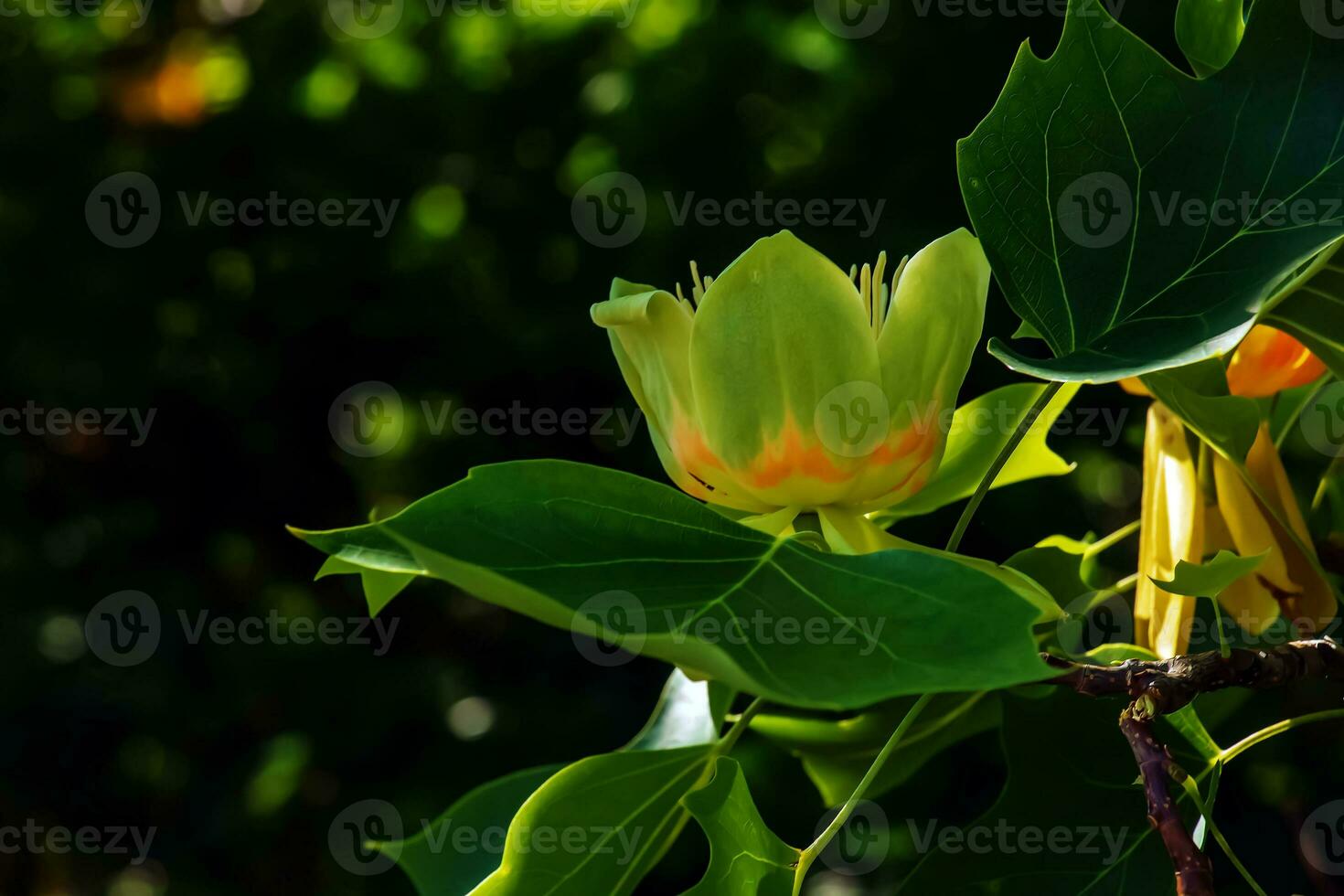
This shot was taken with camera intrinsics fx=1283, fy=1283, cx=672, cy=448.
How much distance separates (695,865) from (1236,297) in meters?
0.84

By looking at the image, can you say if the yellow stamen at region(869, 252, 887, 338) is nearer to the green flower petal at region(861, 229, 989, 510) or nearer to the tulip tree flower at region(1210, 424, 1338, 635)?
the green flower petal at region(861, 229, 989, 510)

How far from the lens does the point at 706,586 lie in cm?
31

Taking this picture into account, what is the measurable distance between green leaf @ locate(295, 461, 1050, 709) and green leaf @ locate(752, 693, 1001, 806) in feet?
0.81

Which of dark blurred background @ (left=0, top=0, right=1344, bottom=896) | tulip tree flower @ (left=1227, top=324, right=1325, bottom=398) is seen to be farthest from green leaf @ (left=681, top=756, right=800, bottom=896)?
dark blurred background @ (left=0, top=0, right=1344, bottom=896)

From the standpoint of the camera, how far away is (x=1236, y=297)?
14.3 inches

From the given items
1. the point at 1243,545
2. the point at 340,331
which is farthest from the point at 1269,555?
the point at 340,331

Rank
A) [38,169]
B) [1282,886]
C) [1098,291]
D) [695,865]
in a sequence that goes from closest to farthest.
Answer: [1098,291], [1282,886], [695,865], [38,169]

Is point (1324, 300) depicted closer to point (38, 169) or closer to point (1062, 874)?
point (1062, 874)

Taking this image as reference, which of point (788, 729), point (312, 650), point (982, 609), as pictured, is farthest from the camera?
point (312, 650)

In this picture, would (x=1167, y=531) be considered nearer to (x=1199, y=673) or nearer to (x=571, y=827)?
(x=1199, y=673)

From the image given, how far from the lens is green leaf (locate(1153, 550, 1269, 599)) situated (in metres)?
0.37

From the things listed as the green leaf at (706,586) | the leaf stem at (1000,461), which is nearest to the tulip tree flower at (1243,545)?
the leaf stem at (1000,461)

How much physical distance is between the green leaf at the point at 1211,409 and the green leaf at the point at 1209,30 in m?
0.10

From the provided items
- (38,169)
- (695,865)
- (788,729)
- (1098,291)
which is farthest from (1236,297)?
(38,169)
